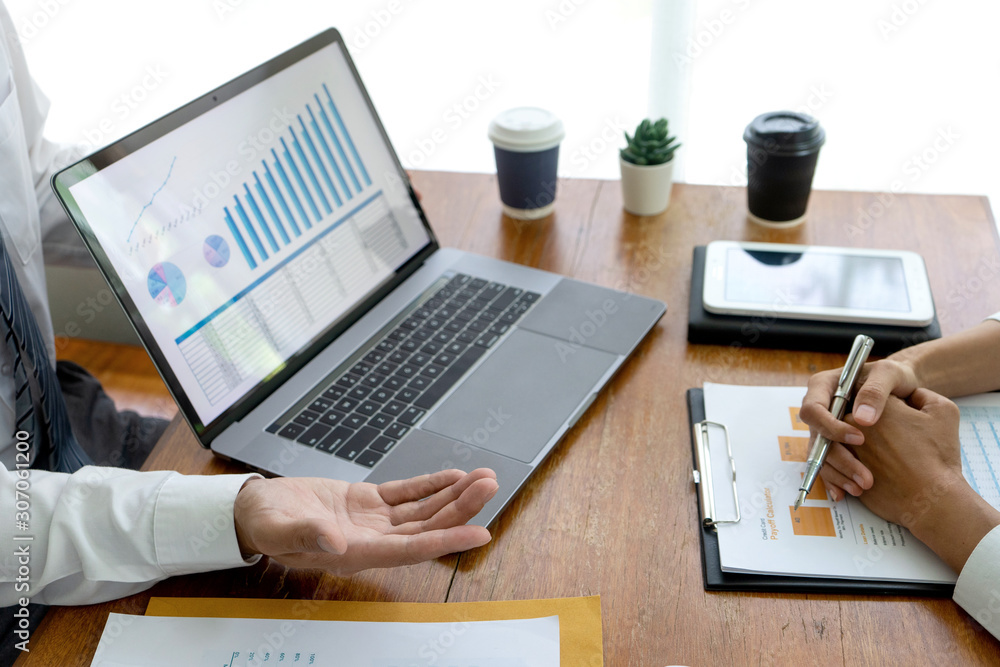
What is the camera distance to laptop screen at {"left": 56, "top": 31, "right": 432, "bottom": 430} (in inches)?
32.0

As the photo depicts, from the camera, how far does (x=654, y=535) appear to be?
743 millimetres

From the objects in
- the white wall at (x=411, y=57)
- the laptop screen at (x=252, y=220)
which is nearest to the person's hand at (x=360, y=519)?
the laptop screen at (x=252, y=220)

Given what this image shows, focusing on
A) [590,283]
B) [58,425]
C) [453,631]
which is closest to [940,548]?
[453,631]

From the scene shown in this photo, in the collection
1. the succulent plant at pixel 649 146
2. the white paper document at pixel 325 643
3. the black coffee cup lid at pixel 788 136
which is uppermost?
the black coffee cup lid at pixel 788 136

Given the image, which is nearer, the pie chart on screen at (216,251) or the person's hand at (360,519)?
the person's hand at (360,519)

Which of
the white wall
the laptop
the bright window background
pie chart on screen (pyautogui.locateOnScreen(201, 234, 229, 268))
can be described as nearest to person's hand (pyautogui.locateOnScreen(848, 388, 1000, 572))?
the laptop

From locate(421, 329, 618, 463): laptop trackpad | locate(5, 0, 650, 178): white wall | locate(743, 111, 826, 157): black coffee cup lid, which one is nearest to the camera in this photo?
locate(421, 329, 618, 463): laptop trackpad

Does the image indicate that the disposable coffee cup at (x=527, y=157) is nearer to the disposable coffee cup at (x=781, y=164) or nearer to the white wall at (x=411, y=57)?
the disposable coffee cup at (x=781, y=164)

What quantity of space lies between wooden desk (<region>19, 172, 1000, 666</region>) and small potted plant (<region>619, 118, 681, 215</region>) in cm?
8

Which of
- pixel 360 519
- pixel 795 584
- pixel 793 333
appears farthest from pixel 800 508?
pixel 360 519

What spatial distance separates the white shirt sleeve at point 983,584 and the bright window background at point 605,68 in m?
1.09

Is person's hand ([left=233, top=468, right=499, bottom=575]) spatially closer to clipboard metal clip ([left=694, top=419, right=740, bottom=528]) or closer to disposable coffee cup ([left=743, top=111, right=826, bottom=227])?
clipboard metal clip ([left=694, top=419, right=740, bottom=528])

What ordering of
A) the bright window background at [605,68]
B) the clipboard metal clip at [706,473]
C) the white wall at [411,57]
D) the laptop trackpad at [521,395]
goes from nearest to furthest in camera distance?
the clipboard metal clip at [706,473] → the laptop trackpad at [521,395] → the bright window background at [605,68] → the white wall at [411,57]

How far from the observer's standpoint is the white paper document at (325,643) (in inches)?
25.3
